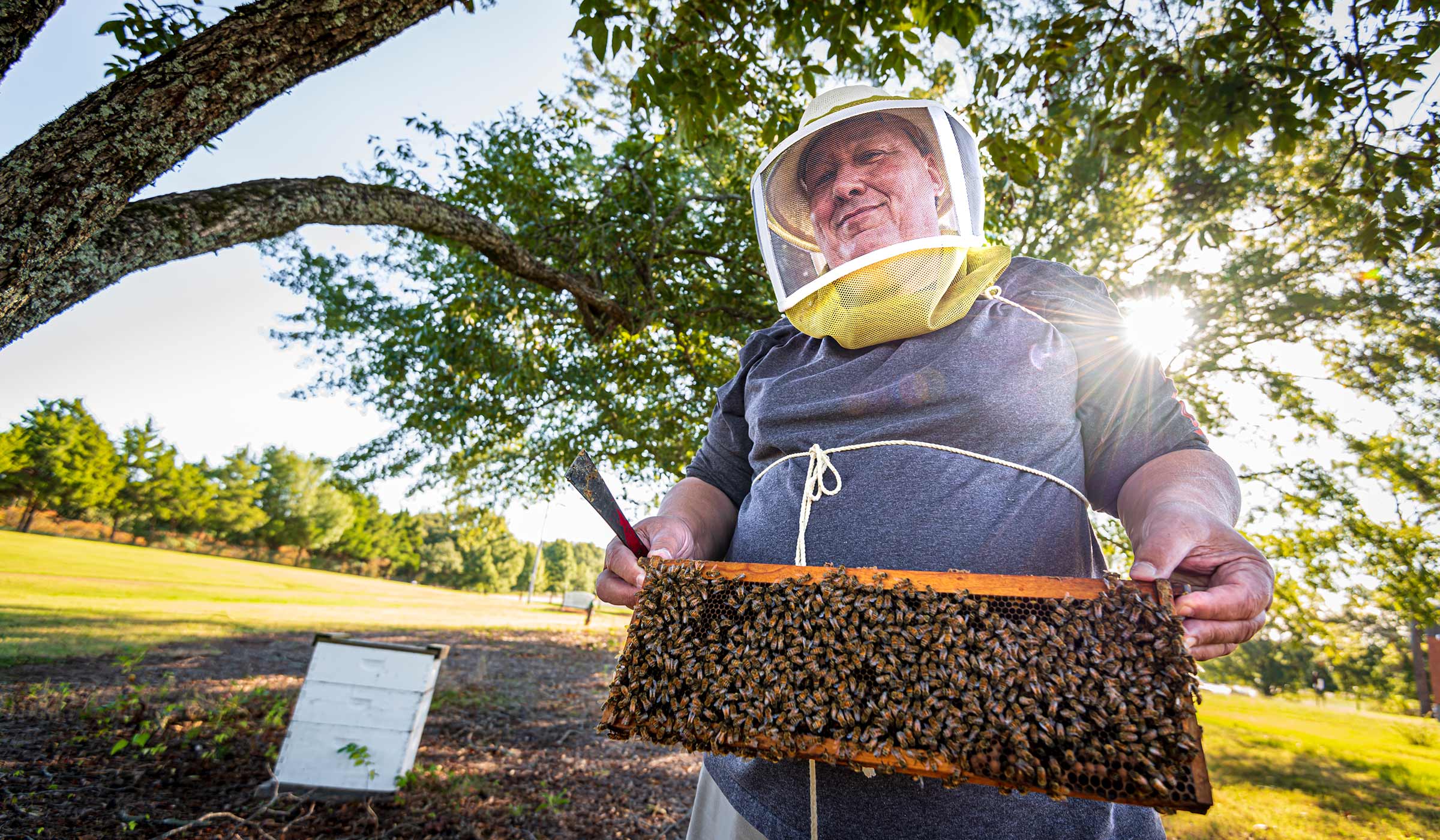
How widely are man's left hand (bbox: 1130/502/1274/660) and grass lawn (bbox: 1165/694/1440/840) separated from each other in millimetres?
4540

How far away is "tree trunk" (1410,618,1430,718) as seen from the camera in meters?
14.7

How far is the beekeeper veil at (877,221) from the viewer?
72.3 inches

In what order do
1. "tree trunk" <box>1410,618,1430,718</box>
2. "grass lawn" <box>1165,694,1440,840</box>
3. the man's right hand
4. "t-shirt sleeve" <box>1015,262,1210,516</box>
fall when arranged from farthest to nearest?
"tree trunk" <box>1410,618,1430,718</box>, "grass lawn" <box>1165,694,1440,840</box>, the man's right hand, "t-shirt sleeve" <box>1015,262,1210,516</box>

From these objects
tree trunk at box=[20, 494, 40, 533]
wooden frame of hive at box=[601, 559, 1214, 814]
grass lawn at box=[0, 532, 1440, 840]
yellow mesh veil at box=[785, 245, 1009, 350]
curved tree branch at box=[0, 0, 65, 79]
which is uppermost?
curved tree branch at box=[0, 0, 65, 79]

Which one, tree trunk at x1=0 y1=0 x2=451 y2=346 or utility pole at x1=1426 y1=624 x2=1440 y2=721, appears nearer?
tree trunk at x1=0 y1=0 x2=451 y2=346

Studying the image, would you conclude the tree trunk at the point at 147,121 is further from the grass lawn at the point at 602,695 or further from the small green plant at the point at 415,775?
the grass lawn at the point at 602,695

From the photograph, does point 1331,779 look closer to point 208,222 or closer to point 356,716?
point 356,716

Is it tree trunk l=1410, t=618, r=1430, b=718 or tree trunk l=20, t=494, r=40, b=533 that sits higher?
tree trunk l=1410, t=618, r=1430, b=718

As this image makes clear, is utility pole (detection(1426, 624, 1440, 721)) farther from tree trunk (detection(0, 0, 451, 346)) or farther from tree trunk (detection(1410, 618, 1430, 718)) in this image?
tree trunk (detection(0, 0, 451, 346))

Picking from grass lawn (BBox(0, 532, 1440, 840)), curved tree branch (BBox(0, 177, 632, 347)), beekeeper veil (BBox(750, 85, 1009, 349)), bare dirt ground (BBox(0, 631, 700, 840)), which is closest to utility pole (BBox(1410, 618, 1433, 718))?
grass lawn (BBox(0, 532, 1440, 840))

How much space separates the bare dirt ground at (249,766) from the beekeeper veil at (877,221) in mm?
5087

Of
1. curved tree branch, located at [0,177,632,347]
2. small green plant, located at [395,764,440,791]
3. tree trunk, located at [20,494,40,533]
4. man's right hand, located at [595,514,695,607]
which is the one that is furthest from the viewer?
tree trunk, located at [20,494,40,533]

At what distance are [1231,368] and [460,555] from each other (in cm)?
7732

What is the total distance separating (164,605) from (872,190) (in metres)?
23.8
